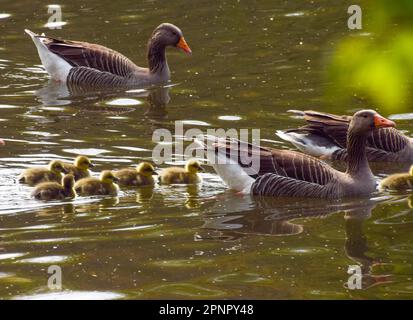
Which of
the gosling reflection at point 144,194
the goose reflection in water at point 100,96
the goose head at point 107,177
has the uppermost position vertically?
the goose reflection in water at point 100,96

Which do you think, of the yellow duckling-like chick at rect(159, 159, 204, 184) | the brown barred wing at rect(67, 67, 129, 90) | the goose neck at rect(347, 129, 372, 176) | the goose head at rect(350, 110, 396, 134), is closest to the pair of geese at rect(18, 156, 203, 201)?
the yellow duckling-like chick at rect(159, 159, 204, 184)

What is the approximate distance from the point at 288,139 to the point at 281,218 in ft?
→ 8.00

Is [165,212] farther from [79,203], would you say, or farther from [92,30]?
[92,30]

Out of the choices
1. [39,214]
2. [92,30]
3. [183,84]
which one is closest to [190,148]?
[39,214]

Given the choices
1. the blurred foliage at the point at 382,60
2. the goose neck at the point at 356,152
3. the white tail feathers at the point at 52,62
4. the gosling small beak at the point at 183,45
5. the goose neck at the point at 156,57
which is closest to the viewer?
the blurred foliage at the point at 382,60

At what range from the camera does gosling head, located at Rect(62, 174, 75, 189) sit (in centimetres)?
882

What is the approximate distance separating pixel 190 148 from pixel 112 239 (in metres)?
3.36

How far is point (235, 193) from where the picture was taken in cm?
951

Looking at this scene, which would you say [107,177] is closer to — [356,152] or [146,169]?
[146,169]

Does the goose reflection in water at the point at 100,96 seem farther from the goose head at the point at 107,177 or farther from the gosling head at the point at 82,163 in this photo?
the goose head at the point at 107,177

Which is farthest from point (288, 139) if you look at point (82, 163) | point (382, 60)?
point (382, 60)

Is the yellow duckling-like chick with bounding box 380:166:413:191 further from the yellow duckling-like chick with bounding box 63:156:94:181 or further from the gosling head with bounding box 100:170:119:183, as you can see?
the yellow duckling-like chick with bounding box 63:156:94:181

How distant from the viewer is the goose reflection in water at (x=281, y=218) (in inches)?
299

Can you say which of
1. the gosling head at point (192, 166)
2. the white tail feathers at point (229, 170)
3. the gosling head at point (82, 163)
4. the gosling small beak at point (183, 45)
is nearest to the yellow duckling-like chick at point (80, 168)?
the gosling head at point (82, 163)
